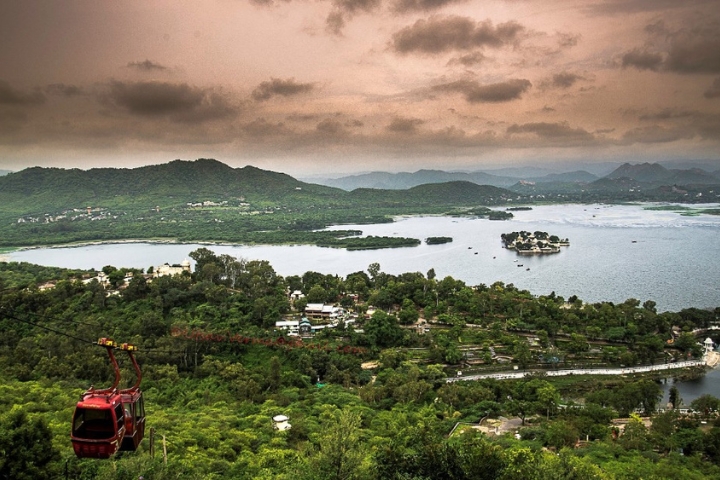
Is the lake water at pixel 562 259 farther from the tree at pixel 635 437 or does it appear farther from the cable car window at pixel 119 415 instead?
the cable car window at pixel 119 415

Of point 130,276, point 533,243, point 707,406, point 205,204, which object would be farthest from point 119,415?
point 205,204

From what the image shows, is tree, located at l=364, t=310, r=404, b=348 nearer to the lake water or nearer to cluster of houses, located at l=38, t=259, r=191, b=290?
the lake water

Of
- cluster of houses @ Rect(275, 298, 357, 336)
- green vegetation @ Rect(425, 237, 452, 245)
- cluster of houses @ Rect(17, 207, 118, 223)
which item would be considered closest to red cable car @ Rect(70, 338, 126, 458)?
cluster of houses @ Rect(275, 298, 357, 336)

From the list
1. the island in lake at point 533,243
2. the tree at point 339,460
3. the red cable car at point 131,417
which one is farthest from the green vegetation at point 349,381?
the island in lake at point 533,243

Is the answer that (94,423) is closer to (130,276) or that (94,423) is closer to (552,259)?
(130,276)

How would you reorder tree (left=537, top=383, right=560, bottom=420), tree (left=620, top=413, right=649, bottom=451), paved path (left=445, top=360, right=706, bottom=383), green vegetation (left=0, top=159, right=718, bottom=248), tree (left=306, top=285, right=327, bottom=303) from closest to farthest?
1. tree (left=620, top=413, right=649, bottom=451)
2. tree (left=537, top=383, right=560, bottom=420)
3. paved path (left=445, top=360, right=706, bottom=383)
4. tree (left=306, top=285, right=327, bottom=303)
5. green vegetation (left=0, top=159, right=718, bottom=248)

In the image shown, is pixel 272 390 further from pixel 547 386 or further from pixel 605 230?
pixel 605 230
